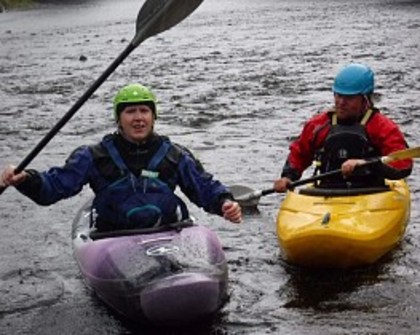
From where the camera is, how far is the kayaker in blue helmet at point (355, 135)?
256 inches

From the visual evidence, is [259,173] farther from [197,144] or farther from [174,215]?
[174,215]

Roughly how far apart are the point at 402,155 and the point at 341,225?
660mm

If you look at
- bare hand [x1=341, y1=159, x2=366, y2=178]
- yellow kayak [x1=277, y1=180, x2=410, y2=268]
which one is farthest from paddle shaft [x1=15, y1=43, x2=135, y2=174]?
bare hand [x1=341, y1=159, x2=366, y2=178]


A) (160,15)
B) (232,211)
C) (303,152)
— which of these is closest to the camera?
(160,15)

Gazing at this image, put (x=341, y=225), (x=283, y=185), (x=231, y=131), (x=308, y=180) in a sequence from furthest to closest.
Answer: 1. (x=231, y=131)
2. (x=283, y=185)
3. (x=308, y=180)
4. (x=341, y=225)

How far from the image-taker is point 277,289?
5941mm

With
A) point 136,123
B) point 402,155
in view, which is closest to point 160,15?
point 136,123

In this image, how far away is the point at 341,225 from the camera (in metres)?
6.01

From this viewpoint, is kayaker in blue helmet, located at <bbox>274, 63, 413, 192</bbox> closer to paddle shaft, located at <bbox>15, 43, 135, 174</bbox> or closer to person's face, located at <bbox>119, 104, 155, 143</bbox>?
person's face, located at <bbox>119, 104, 155, 143</bbox>

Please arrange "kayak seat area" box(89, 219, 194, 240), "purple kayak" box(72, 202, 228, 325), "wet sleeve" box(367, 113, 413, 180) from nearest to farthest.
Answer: "purple kayak" box(72, 202, 228, 325) → "kayak seat area" box(89, 219, 194, 240) → "wet sleeve" box(367, 113, 413, 180)

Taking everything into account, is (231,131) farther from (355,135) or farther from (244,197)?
(355,135)

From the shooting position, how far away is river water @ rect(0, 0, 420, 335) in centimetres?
554

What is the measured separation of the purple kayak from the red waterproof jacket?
5.41 feet

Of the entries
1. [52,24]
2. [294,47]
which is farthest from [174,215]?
[52,24]
